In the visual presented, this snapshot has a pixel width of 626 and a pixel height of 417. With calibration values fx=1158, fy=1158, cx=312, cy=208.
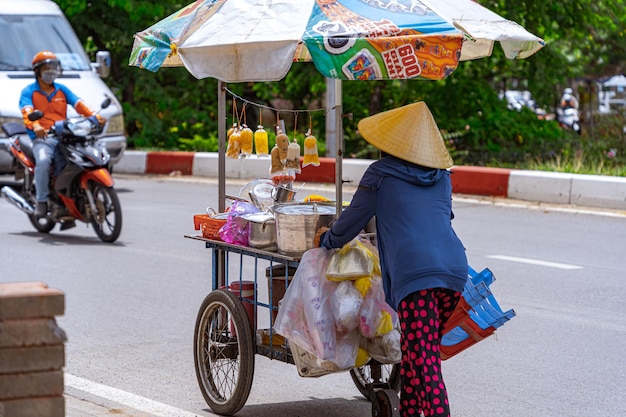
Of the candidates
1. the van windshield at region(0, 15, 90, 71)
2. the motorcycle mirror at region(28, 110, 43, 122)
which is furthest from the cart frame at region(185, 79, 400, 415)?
the van windshield at region(0, 15, 90, 71)

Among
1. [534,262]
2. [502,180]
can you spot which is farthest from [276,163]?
[502,180]

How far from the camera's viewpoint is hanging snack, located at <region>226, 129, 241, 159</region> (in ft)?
19.8

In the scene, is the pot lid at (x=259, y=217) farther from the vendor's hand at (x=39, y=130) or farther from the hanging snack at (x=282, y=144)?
the vendor's hand at (x=39, y=130)

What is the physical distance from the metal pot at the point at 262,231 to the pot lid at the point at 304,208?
0.22ft

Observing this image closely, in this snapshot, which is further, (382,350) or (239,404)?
(239,404)

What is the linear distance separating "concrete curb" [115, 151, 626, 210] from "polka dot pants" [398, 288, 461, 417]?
8.94 m

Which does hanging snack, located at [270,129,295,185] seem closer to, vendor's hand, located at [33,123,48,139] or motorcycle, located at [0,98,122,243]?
motorcycle, located at [0,98,122,243]

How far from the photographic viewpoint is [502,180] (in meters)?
14.5

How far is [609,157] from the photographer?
16375 millimetres

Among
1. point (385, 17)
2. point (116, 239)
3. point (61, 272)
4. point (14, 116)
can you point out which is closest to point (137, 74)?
point (14, 116)

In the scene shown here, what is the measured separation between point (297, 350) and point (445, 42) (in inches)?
60.3

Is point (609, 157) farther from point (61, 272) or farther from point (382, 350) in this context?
point (382, 350)

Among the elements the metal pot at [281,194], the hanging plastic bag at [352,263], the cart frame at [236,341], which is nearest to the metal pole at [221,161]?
the cart frame at [236,341]

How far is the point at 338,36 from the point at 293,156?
→ 103 cm
